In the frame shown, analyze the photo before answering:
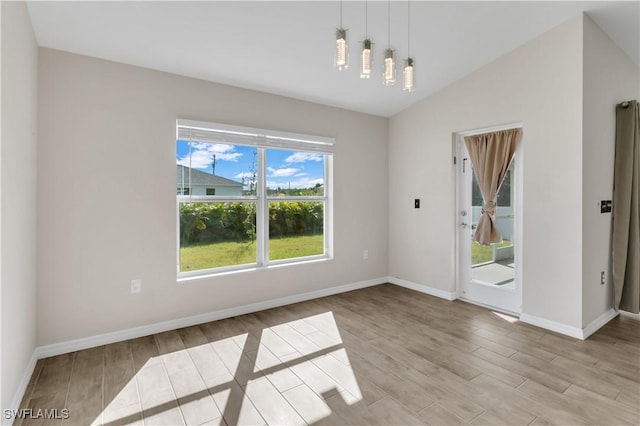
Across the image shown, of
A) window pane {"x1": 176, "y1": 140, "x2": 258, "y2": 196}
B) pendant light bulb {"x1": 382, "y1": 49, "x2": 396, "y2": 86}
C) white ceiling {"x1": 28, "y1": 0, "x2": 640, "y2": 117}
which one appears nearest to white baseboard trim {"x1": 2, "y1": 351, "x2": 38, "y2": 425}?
window pane {"x1": 176, "y1": 140, "x2": 258, "y2": 196}

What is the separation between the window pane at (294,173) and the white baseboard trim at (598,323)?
3065mm

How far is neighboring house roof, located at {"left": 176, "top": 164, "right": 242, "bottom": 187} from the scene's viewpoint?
11.0 feet

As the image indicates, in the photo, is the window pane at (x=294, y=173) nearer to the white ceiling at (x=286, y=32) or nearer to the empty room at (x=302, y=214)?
the empty room at (x=302, y=214)

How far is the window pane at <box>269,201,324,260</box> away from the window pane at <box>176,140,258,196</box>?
47 cm

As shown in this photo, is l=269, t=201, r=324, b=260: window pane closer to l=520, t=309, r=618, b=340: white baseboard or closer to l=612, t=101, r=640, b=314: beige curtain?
l=520, t=309, r=618, b=340: white baseboard

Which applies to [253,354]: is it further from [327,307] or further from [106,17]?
[106,17]

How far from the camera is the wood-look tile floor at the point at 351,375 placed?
1970 mm

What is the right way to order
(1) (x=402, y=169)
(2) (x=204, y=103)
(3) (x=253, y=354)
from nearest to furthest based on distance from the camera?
1. (3) (x=253, y=354)
2. (2) (x=204, y=103)
3. (1) (x=402, y=169)

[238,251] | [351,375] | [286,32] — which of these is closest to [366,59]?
[286,32]

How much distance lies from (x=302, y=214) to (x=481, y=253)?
220 centimetres

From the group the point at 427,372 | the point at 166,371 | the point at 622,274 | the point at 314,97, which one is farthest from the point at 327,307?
the point at 622,274

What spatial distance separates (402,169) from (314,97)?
1.62 metres

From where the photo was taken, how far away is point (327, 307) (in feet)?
12.6

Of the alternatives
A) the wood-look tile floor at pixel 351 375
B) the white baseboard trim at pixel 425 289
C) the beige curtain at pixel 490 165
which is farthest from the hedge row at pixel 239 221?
the beige curtain at pixel 490 165
